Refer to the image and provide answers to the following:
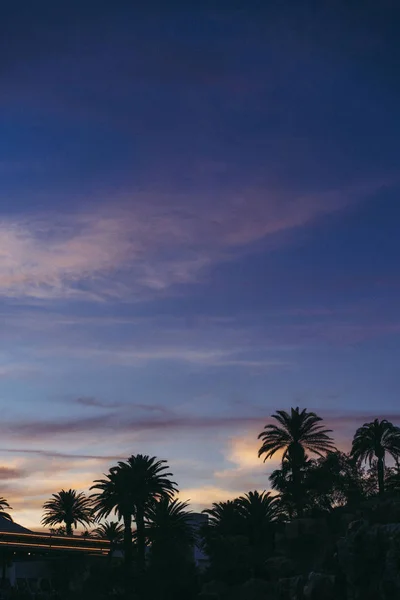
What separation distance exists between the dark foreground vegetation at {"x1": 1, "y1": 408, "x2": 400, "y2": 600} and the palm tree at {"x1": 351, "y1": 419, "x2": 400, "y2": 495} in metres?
0.12

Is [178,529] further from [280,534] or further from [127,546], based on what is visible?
[280,534]

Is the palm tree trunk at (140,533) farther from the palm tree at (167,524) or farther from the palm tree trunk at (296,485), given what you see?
the palm tree trunk at (296,485)

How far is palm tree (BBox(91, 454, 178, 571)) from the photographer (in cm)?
8962

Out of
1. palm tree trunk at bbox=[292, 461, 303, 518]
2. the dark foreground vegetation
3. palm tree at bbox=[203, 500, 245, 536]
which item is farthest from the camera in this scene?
palm tree trunk at bbox=[292, 461, 303, 518]

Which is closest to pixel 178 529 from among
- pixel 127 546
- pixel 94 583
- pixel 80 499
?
pixel 127 546

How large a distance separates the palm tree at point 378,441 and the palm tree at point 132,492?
21585 mm

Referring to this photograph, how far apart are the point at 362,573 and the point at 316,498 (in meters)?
37.6

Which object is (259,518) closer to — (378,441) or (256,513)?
(256,513)

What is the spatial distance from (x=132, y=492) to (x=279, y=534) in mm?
20296

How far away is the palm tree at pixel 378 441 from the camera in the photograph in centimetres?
9212

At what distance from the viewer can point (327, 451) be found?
93.4 m

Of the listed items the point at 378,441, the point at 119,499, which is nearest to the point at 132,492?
the point at 119,499

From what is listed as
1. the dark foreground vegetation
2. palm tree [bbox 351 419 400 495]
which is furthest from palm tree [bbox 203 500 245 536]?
palm tree [bbox 351 419 400 495]

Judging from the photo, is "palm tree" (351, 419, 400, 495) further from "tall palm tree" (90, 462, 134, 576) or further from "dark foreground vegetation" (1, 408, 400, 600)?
"tall palm tree" (90, 462, 134, 576)
